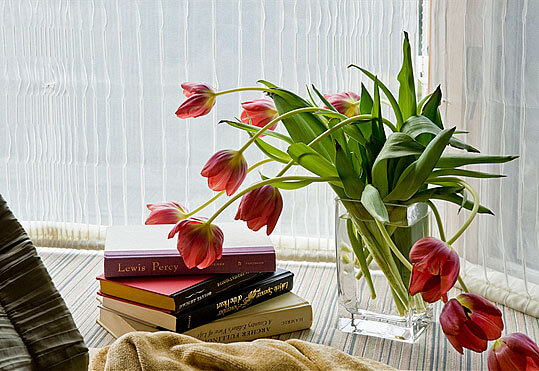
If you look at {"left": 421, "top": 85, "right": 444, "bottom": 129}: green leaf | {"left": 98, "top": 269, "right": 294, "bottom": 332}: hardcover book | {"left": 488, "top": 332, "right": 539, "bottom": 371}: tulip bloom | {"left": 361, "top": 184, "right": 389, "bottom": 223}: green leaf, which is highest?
{"left": 421, "top": 85, "right": 444, "bottom": 129}: green leaf

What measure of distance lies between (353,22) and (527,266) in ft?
1.91

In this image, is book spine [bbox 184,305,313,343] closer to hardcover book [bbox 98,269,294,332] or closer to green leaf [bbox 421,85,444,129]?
hardcover book [bbox 98,269,294,332]

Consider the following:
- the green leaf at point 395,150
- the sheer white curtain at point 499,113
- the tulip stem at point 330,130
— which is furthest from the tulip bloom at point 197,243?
the sheer white curtain at point 499,113

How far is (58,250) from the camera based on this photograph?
63.5 inches

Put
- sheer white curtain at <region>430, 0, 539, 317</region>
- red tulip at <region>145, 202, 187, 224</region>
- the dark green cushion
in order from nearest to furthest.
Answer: the dark green cushion < red tulip at <region>145, 202, 187, 224</region> < sheer white curtain at <region>430, 0, 539, 317</region>

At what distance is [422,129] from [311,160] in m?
0.15

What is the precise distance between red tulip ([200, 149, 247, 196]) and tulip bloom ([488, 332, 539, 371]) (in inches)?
14.1

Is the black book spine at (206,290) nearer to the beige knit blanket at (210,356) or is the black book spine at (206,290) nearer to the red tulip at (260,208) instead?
the beige knit blanket at (210,356)

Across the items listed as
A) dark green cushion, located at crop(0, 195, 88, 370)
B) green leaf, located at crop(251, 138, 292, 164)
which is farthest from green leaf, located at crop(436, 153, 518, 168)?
dark green cushion, located at crop(0, 195, 88, 370)

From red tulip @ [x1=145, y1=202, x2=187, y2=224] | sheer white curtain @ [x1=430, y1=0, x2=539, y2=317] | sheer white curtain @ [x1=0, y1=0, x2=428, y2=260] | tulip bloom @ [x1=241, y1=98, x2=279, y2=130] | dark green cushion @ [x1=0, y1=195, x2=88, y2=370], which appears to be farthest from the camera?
sheer white curtain @ [x1=0, y1=0, x2=428, y2=260]

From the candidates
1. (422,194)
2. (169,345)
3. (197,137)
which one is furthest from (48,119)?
(422,194)

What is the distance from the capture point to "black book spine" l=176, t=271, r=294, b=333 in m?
1.04

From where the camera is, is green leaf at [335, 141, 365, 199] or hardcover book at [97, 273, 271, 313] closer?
green leaf at [335, 141, 365, 199]

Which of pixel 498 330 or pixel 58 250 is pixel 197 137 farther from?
pixel 498 330
